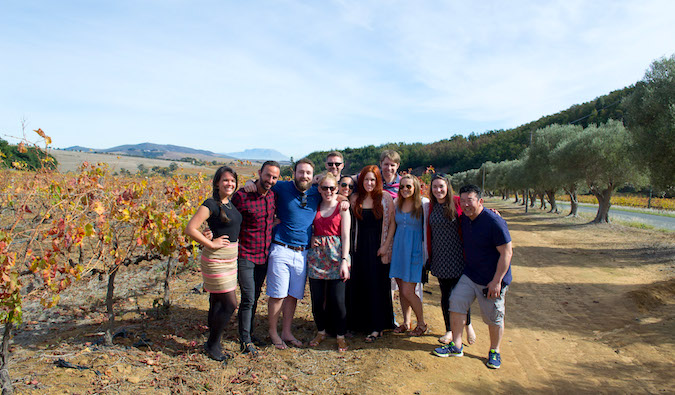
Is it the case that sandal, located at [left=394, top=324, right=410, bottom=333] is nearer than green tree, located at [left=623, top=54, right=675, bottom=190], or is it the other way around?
sandal, located at [left=394, top=324, right=410, bottom=333]

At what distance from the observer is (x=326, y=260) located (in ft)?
13.0

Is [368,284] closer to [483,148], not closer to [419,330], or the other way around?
[419,330]

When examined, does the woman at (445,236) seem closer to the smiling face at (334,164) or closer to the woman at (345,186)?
the woman at (345,186)

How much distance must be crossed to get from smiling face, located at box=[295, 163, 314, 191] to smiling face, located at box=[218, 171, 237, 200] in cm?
68

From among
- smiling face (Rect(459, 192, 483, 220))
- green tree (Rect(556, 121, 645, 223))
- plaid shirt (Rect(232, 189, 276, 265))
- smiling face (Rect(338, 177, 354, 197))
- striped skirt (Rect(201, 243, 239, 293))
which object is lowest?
striped skirt (Rect(201, 243, 239, 293))

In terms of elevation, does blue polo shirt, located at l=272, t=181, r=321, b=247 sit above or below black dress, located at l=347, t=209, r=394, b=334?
above

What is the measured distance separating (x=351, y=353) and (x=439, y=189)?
2.00 meters

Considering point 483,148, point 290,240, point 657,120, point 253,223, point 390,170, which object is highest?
point 483,148

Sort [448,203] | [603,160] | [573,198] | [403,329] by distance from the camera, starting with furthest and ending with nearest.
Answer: [573,198] → [603,160] → [403,329] → [448,203]

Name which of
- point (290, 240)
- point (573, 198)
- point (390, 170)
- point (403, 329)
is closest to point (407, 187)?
point (390, 170)

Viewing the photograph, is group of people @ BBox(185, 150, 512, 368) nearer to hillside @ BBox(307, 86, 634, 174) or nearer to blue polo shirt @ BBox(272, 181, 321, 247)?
blue polo shirt @ BBox(272, 181, 321, 247)

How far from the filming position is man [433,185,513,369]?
357 centimetres

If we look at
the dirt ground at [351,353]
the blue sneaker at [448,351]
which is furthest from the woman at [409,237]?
the dirt ground at [351,353]

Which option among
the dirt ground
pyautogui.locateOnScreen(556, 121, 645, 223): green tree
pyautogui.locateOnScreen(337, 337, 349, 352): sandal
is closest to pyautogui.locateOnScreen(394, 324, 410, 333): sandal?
the dirt ground
